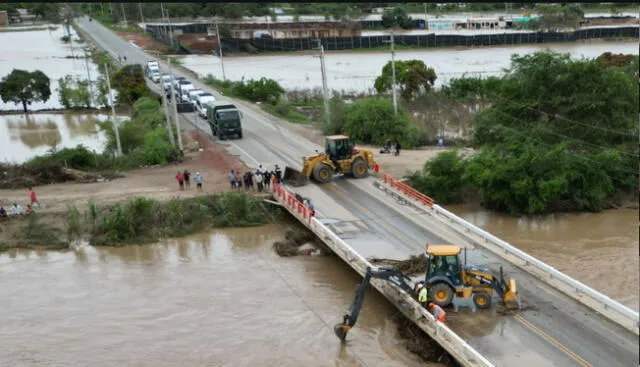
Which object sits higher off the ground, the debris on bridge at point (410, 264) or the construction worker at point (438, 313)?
the construction worker at point (438, 313)

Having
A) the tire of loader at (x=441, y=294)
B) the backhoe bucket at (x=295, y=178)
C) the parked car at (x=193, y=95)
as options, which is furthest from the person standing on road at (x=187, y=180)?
the parked car at (x=193, y=95)

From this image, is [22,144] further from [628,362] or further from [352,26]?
[352,26]

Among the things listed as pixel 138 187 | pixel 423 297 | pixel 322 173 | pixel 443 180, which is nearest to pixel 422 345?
pixel 423 297

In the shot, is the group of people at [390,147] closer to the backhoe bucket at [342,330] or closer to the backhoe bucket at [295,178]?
the backhoe bucket at [295,178]

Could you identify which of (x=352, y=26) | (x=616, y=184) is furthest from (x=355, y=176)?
(x=352, y=26)

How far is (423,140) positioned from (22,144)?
30352 millimetres

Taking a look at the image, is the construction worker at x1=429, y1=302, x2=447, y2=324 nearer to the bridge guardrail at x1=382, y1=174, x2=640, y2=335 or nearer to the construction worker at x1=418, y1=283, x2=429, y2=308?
the construction worker at x1=418, y1=283, x2=429, y2=308

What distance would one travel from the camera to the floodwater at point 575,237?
1956 cm

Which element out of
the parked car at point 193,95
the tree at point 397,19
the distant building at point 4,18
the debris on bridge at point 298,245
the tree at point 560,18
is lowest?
the debris on bridge at point 298,245

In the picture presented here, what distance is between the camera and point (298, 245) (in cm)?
2380

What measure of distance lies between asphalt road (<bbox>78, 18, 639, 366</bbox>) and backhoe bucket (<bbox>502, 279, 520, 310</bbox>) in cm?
22

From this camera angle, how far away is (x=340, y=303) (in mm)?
19188

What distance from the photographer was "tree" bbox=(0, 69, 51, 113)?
56.1 metres

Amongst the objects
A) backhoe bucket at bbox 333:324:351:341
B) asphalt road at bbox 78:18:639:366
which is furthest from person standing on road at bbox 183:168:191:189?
backhoe bucket at bbox 333:324:351:341
